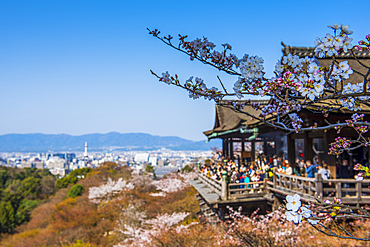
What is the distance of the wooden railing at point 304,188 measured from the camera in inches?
307

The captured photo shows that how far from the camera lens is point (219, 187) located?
12.0 metres

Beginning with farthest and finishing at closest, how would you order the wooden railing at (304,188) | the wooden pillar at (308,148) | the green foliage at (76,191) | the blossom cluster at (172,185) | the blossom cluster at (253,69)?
1. the green foliage at (76,191)
2. the blossom cluster at (172,185)
3. the wooden pillar at (308,148)
4. the wooden railing at (304,188)
5. the blossom cluster at (253,69)

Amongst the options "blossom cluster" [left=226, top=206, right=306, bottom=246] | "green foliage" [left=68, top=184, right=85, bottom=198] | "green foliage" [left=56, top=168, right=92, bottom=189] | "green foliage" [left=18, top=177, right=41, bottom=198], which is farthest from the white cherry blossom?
"green foliage" [left=18, top=177, right=41, bottom=198]

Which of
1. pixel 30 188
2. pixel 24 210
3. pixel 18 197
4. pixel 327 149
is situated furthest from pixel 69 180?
pixel 327 149

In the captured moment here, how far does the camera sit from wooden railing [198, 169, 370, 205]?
7789mm

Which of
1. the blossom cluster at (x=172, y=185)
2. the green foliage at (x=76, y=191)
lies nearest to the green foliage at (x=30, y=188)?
the green foliage at (x=76, y=191)

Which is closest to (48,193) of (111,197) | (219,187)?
(111,197)

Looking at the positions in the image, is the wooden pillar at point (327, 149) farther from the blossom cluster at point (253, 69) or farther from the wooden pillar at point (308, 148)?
the blossom cluster at point (253, 69)

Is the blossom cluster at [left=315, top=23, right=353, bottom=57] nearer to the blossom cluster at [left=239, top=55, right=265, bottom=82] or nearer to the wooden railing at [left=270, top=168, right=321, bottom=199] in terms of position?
the blossom cluster at [left=239, top=55, right=265, bottom=82]

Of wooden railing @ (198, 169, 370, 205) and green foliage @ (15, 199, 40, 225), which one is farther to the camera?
green foliage @ (15, 199, 40, 225)

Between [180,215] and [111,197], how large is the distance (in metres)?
10.1

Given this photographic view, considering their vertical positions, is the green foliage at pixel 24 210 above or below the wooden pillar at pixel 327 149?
below

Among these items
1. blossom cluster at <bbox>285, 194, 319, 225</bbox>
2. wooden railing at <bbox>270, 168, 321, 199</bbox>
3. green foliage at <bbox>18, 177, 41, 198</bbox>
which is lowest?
green foliage at <bbox>18, 177, 41, 198</bbox>

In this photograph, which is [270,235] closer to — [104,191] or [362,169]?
[362,169]
